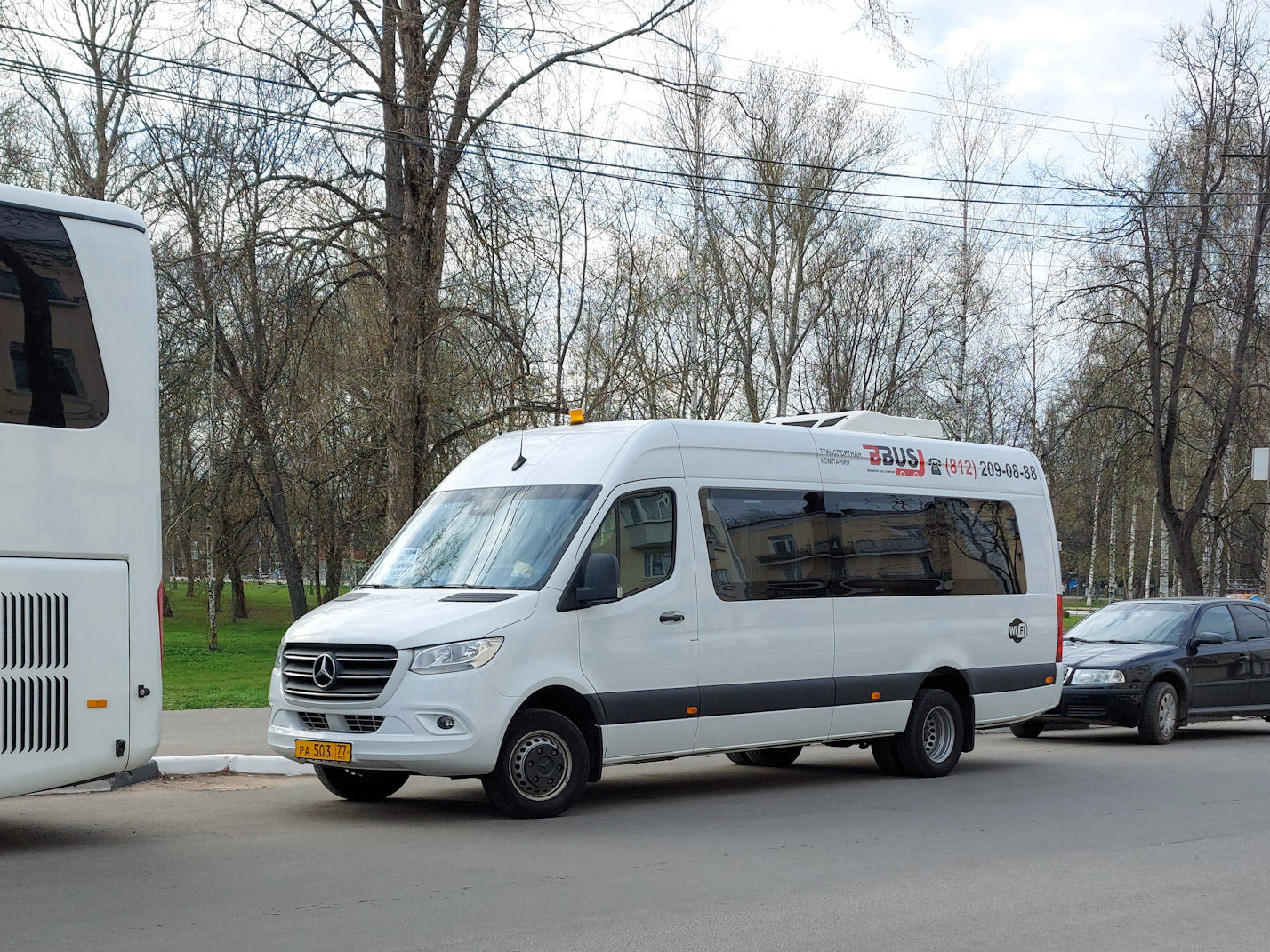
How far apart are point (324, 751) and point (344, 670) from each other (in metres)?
0.56

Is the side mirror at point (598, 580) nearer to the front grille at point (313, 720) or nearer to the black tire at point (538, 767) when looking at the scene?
the black tire at point (538, 767)

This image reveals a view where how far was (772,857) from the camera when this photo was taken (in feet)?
27.2

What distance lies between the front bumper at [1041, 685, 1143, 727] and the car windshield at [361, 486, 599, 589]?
7786mm

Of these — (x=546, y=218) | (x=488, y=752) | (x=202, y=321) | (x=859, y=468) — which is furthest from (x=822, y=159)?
(x=488, y=752)

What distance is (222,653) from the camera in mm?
34219

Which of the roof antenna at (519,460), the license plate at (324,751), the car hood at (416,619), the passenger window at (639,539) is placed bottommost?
the license plate at (324,751)

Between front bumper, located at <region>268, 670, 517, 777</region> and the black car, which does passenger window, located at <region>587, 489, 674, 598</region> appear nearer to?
front bumper, located at <region>268, 670, 517, 777</region>

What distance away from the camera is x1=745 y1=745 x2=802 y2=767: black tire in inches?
523

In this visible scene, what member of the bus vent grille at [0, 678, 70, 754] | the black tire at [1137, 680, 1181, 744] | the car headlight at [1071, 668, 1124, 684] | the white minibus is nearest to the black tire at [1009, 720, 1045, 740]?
the car headlight at [1071, 668, 1124, 684]

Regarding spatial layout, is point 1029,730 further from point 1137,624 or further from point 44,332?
point 44,332

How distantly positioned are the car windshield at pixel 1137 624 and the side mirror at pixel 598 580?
370 inches

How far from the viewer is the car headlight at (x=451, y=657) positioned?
9.06m

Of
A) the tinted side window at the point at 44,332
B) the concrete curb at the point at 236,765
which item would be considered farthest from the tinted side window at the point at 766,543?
the tinted side window at the point at 44,332

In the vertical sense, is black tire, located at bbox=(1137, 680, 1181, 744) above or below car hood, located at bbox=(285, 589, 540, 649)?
below
